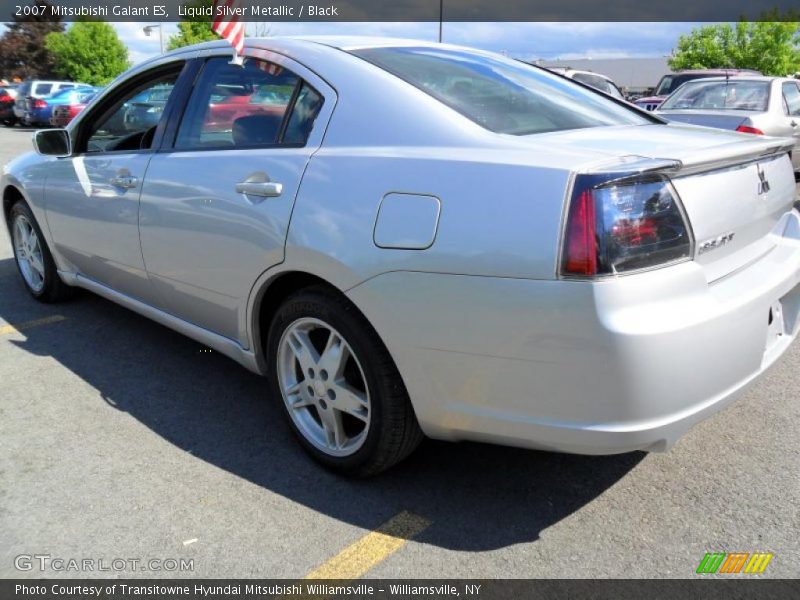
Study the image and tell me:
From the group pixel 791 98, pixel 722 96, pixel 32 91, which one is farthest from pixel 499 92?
pixel 32 91

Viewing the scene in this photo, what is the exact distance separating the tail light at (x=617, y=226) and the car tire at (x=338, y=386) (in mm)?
784

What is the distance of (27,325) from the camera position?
445 centimetres

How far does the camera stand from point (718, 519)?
240 centimetres

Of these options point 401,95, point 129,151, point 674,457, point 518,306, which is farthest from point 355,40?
point 674,457

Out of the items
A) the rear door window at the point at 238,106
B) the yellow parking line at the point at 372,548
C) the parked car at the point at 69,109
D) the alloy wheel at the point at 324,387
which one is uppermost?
the parked car at the point at 69,109

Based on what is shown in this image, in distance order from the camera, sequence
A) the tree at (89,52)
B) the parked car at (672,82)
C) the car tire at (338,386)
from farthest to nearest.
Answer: the tree at (89,52) → the parked car at (672,82) → the car tire at (338,386)

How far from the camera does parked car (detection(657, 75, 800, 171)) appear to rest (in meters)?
7.40

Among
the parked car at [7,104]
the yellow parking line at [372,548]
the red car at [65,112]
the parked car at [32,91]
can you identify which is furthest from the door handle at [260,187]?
the parked car at [7,104]

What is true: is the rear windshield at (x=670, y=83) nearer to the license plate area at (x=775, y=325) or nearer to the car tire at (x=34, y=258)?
the car tire at (x=34, y=258)

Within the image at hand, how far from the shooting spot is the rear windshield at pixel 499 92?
2.47 meters

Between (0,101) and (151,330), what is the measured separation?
2607cm

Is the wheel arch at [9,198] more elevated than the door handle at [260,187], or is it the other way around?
the door handle at [260,187]

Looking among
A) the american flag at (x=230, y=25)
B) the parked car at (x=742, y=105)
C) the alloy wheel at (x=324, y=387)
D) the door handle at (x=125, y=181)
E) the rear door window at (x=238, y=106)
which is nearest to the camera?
the alloy wheel at (x=324, y=387)

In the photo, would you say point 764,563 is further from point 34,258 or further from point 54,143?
point 34,258
